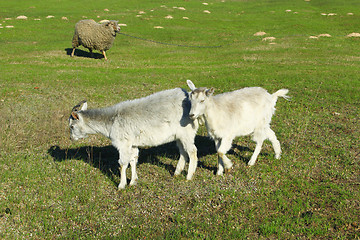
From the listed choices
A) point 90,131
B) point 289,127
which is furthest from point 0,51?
point 289,127

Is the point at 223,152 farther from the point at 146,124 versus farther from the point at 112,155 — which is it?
the point at 112,155

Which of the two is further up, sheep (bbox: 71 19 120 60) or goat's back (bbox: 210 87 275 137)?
goat's back (bbox: 210 87 275 137)

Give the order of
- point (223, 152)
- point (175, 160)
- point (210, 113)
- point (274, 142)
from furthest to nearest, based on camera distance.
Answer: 1. point (175, 160)
2. point (274, 142)
3. point (223, 152)
4. point (210, 113)

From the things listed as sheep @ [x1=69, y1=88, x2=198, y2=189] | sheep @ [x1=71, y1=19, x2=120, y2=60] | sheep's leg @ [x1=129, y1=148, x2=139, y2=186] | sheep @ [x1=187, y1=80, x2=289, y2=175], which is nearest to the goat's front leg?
sheep @ [x1=69, y1=88, x2=198, y2=189]

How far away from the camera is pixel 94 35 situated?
101 ft

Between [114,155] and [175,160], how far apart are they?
2.36 m

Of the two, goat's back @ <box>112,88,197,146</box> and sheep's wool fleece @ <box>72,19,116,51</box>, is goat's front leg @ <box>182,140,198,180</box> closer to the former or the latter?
goat's back @ <box>112,88,197,146</box>

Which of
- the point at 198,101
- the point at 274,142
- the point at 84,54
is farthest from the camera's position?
the point at 84,54

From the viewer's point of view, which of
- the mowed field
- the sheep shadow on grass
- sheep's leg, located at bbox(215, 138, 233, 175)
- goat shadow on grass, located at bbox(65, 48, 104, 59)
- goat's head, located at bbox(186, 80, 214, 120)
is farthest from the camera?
goat shadow on grass, located at bbox(65, 48, 104, 59)

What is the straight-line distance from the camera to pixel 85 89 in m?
20.8

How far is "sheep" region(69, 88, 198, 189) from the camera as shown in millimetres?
9195

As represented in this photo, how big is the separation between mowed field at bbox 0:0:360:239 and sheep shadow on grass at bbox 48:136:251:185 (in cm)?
6

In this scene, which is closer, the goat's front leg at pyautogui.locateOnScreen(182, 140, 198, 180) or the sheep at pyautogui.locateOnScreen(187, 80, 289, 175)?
the sheep at pyautogui.locateOnScreen(187, 80, 289, 175)

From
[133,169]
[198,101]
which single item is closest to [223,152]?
[198,101]
